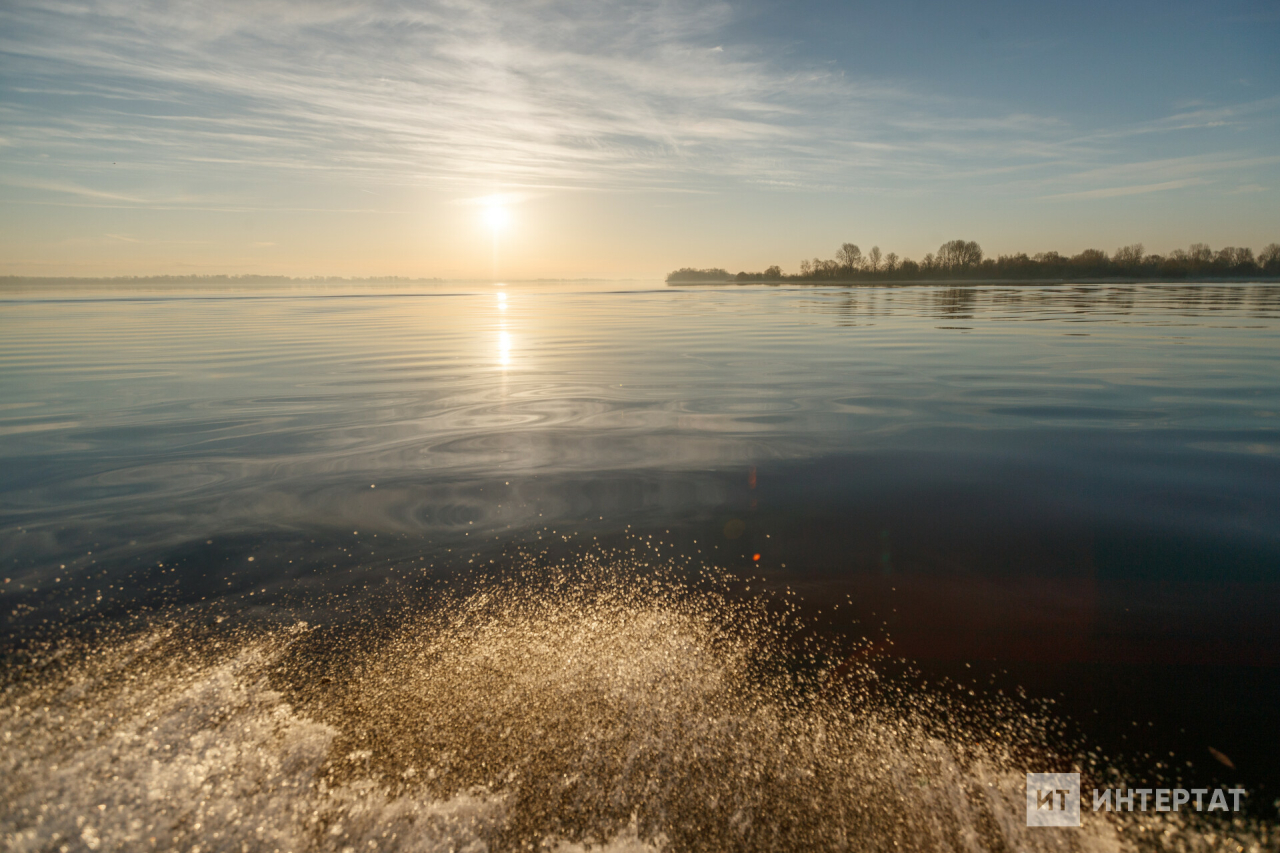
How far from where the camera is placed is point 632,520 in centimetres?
420

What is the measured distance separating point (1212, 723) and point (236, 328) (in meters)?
27.8

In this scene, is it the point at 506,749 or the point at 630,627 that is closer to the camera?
the point at 506,749

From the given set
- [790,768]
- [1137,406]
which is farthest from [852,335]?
[790,768]

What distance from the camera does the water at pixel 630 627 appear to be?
74.2 inches

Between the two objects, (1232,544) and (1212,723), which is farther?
(1232,544)

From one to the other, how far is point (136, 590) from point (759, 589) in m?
3.48

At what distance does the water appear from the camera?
1.88 meters

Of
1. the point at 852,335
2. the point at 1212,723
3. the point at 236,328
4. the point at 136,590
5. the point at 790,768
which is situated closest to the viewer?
the point at 790,768

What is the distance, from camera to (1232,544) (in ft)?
12.1

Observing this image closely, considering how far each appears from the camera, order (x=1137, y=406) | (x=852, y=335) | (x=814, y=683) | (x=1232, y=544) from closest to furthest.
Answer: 1. (x=814, y=683)
2. (x=1232, y=544)
3. (x=1137, y=406)
4. (x=852, y=335)

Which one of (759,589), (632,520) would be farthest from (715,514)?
(759,589)

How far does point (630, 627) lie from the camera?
2850 millimetres

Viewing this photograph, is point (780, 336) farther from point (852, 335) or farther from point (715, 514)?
point (715, 514)

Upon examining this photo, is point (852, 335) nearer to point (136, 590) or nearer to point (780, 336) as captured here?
point (780, 336)
